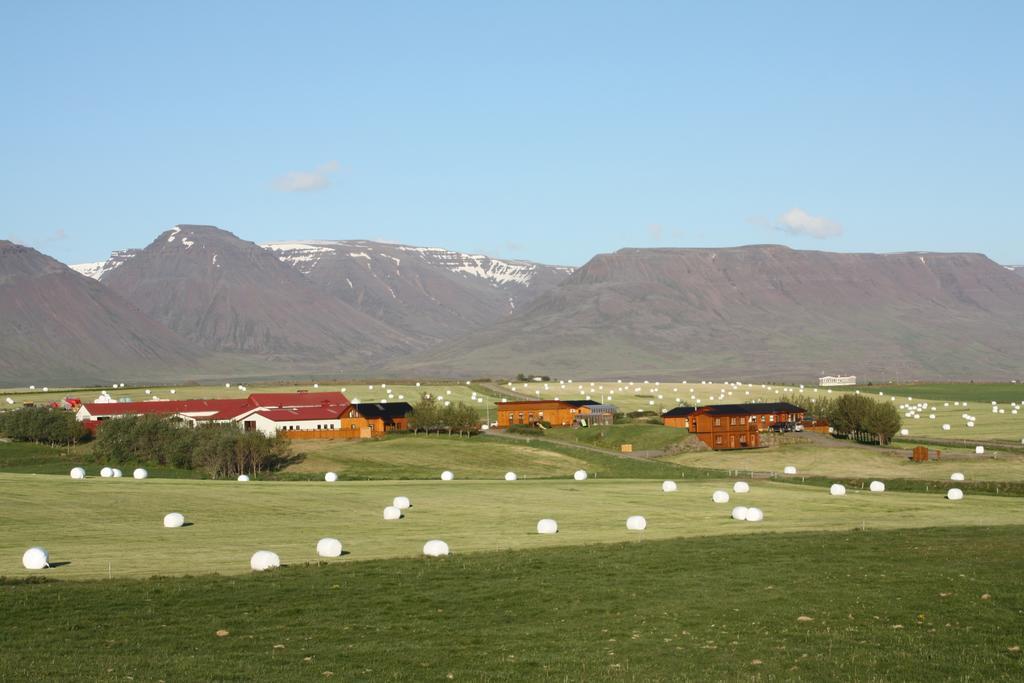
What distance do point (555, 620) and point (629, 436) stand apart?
91388 mm

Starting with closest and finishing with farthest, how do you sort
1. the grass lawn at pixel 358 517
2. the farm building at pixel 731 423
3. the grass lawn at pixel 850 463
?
the grass lawn at pixel 358 517, the grass lawn at pixel 850 463, the farm building at pixel 731 423

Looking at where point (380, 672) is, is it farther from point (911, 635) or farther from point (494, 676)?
point (911, 635)

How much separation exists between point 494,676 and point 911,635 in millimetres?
10662

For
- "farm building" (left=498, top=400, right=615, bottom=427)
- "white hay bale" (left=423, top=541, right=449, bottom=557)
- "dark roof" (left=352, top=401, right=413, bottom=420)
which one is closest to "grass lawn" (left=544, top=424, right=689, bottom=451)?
"farm building" (left=498, top=400, right=615, bottom=427)

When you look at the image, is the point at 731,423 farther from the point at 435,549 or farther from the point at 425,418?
the point at 435,549

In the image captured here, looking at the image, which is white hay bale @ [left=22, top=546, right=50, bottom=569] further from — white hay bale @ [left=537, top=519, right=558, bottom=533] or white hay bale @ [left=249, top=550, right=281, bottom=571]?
white hay bale @ [left=537, top=519, right=558, bottom=533]

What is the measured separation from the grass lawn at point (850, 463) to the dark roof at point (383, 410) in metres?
37.9

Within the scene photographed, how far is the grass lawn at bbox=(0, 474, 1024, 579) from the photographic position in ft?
140

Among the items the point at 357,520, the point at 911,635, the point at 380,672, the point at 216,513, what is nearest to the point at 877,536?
the point at 911,635

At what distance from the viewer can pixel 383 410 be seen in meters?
138

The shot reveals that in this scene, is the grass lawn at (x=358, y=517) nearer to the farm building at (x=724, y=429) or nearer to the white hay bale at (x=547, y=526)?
the white hay bale at (x=547, y=526)

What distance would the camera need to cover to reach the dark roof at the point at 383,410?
133000 mm

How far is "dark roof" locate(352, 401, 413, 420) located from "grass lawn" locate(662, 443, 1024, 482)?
37898 millimetres

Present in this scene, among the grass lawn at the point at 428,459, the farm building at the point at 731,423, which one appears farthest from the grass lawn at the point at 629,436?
the grass lawn at the point at 428,459
